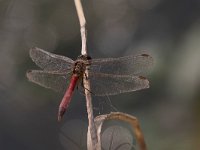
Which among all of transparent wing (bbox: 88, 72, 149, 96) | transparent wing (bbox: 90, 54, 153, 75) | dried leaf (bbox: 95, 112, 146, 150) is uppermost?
transparent wing (bbox: 90, 54, 153, 75)

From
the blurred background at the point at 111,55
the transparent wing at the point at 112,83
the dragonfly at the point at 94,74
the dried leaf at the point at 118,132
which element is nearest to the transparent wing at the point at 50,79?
the dragonfly at the point at 94,74

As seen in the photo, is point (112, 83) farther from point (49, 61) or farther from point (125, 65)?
point (49, 61)

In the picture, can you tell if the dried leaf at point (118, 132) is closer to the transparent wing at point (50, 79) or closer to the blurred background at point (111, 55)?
the transparent wing at point (50, 79)

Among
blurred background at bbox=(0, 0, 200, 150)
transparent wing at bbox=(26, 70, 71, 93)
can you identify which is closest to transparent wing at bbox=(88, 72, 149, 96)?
transparent wing at bbox=(26, 70, 71, 93)

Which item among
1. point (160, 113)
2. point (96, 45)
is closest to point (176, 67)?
point (160, 113)

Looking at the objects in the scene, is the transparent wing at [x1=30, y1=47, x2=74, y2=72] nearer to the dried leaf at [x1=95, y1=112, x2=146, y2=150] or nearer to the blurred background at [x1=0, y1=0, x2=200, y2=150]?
the dried leaf at [x1=95, y1=112, x2=146, y2=150]

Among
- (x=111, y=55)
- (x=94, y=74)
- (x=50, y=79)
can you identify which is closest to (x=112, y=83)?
(x=94, y=74)

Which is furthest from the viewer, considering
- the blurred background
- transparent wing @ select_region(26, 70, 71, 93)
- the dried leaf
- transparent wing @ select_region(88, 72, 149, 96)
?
the blurred background
